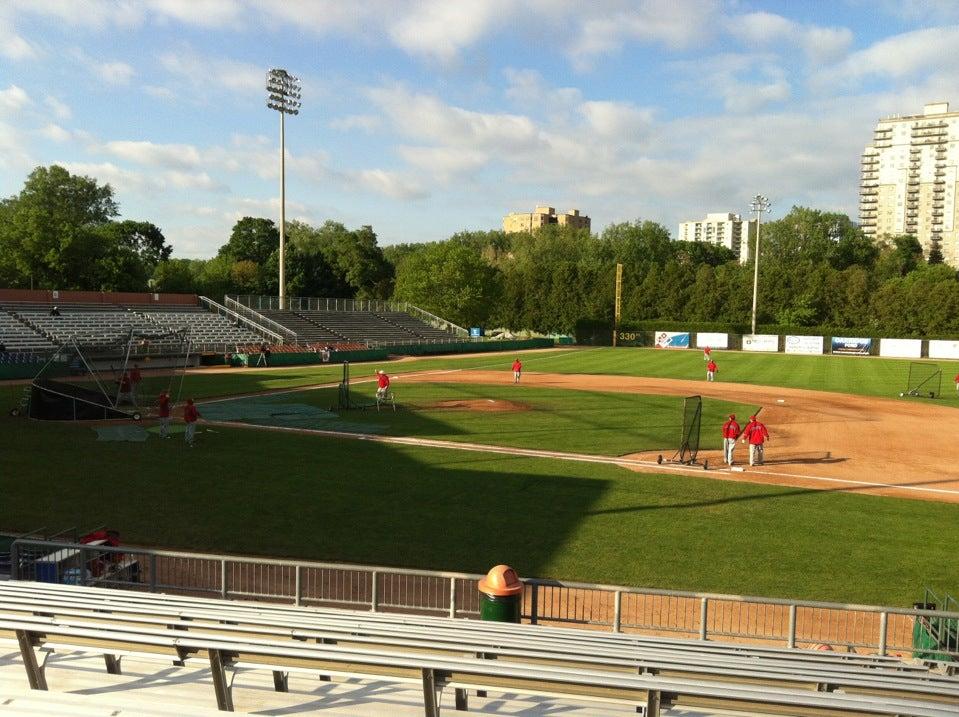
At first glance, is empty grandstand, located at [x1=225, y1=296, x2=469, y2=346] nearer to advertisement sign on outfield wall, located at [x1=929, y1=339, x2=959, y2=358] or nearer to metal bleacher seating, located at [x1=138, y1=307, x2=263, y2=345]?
metal bleacher seating, located at [x1=138, y1=307, x2=263, y2=345]

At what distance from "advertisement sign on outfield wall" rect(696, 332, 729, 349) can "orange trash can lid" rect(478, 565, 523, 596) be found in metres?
86.8

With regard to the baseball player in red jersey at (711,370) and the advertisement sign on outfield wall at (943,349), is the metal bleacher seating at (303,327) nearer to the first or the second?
the baseball player in red jersey at (711,370)

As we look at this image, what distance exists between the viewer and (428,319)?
3465 inches

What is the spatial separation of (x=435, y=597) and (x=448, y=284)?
8297 cm

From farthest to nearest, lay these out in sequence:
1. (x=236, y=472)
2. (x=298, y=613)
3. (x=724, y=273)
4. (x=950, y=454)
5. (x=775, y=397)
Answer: (x=724, y=273) < (x=775, y=397) < (x=950, y=454) < (x=236, y=472) < (x=298, y=613)

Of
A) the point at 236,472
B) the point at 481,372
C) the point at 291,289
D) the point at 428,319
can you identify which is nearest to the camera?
the point at 236,472

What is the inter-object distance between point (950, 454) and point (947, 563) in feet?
43.7

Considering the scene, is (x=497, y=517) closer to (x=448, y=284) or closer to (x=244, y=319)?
(x=244, y=319)

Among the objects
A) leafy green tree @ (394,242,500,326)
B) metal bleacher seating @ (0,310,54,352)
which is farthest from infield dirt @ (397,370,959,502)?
leafy green tree @ (394,242,500,326)

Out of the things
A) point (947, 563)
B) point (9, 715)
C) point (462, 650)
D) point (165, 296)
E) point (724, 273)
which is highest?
point (724, 273)

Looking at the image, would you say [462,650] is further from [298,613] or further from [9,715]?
[9,715]

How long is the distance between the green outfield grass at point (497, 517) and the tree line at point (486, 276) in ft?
187

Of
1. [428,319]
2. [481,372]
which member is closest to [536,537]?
[481,372]

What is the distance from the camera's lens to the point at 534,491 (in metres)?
18.4
